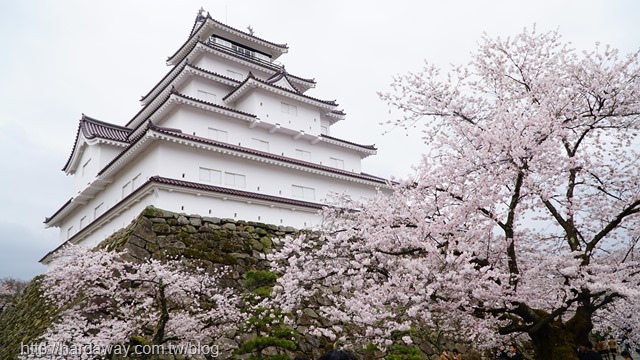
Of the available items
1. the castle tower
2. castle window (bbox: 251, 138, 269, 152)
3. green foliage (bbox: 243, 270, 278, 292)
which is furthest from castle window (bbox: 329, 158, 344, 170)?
green foliage (bbox: 243, 270, 278, 292)

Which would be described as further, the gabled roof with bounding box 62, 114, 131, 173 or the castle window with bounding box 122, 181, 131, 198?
the gabled roof with bounding box 62, 114, 131, 173

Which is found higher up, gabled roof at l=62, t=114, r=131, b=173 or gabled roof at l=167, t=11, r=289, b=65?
gabled roof at l=167, t=11, r=289, b=65

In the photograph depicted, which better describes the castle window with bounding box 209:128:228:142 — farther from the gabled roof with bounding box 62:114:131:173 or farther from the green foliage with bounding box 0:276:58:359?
the green foliage with bounding box 0:276:58:359

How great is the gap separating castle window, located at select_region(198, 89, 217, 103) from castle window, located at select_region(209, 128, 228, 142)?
3.14 meters

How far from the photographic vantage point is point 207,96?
19516 mm

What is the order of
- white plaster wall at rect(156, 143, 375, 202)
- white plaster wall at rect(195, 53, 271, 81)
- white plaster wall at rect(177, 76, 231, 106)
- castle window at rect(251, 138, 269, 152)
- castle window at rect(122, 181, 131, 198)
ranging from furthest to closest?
white plaster wall at rect(195, 53, 271, 81), white plaster wall at rect(177, 76, 231, 106), castle window at rect(251, 138, 269, 152), castle window at rect(122, 181, 131, 198), white plaster wall at rect(156, 143, 375, 202)

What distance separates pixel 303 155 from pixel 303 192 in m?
2.70

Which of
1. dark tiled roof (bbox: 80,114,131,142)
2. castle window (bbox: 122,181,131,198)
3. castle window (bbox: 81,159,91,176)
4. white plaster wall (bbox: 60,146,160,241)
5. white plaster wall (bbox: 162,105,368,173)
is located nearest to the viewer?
white plaster wall (bbox: 60,146,160,241)

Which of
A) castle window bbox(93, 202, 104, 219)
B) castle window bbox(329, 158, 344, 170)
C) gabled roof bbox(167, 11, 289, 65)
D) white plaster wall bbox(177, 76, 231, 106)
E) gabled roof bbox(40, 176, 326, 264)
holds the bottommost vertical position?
gabled roof bbox(40, 176, 326, 264)

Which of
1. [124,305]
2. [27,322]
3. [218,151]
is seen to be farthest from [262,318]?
[27,322]

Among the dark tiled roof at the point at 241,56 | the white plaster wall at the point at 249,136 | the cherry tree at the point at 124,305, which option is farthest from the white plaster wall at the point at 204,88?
the cherry tree at the point at 124,305

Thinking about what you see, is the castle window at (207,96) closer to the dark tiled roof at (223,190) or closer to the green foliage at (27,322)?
the dark tiled roof at (223,190)

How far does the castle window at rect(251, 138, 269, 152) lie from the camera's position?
1795cm

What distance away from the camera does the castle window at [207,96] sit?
63.5 ft
